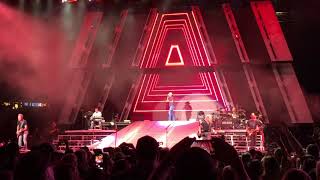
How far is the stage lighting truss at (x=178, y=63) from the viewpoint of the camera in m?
21.5

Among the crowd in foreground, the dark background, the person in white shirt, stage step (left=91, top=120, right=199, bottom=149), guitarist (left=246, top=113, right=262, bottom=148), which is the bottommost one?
the crowd in foreground

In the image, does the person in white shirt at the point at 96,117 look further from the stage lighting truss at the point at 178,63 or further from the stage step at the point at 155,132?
the stage lighting truss at the point at 178,63

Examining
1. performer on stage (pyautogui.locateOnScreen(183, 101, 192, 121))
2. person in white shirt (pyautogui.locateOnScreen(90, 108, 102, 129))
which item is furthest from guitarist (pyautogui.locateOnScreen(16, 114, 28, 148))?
performer on stage (pyautogui.locateOnScreen(183, 101, 192, 121))

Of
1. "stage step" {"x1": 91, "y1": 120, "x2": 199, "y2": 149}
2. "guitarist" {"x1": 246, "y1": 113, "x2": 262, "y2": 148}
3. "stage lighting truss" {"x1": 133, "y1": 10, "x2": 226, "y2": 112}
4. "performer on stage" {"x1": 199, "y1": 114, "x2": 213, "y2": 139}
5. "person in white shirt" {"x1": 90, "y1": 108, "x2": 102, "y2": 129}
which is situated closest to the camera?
"guitarist" {"x1": 246, "y1": 113, "x2": 262, "y2": 148}

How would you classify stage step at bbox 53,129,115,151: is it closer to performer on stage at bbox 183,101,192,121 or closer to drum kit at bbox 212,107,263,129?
performer on stage at bbox 183,101,192,121

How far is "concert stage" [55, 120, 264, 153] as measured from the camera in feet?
56.0

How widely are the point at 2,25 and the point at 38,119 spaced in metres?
5.78

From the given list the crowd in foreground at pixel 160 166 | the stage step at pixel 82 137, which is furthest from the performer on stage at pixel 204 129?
the crowd in foreground at pixel 160 166

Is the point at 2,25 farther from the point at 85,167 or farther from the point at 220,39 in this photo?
the point at 85,167

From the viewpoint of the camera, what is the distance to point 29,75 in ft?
63.4

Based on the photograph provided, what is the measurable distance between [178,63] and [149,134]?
506 cm

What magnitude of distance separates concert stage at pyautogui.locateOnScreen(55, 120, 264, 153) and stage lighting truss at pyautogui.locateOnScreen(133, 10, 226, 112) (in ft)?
6.67

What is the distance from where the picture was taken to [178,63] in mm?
22062

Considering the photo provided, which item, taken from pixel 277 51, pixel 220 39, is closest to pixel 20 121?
pixel 220 39
